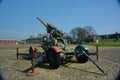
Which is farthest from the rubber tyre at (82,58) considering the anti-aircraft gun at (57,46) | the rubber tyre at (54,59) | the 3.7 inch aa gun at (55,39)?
the rubber tyre at (54,59)

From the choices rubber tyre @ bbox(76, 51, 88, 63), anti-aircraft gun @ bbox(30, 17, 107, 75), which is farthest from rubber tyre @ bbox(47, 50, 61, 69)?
rubber tyre @ bbox(76, 51, 88, 63)

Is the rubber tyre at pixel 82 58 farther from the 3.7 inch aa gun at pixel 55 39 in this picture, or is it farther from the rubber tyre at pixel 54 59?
the rubber tyre at pixel 54 59

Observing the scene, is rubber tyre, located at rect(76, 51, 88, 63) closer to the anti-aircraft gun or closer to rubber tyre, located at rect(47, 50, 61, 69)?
the anti-aircraft gun

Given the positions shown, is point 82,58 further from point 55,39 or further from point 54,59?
point 54,59

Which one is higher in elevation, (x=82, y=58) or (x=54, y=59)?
(x=54, y=59)

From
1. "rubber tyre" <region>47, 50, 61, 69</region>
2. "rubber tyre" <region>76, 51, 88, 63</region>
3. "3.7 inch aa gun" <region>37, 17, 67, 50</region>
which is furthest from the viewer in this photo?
"rubber tyre" <region>76, 51, 88, 63</region>

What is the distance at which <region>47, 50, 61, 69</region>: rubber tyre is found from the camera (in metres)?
11.5

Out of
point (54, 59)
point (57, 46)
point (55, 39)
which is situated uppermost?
point (55, 39)

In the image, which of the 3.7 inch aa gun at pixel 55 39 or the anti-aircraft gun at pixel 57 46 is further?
→ the 3.7 inch aa gun at pixel 55 39

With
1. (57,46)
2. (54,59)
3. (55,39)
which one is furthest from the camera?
(55,39)

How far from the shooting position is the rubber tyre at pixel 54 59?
11.5 meters

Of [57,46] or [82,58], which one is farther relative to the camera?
[82,58]

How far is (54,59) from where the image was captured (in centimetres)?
1175

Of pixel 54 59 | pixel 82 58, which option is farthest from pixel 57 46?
pixel 82 58
